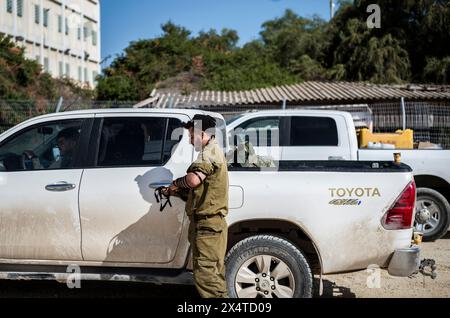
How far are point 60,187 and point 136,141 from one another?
0.76m

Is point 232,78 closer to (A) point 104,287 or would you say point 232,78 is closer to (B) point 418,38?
(B) point 418,38

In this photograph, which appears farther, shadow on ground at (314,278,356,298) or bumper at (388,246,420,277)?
shadow on ground at (314,278,356,298)

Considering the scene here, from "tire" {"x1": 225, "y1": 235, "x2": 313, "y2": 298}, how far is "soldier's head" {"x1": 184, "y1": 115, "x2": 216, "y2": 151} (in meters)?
0.88

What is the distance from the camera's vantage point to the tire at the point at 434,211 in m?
8.49

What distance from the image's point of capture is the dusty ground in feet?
18.8

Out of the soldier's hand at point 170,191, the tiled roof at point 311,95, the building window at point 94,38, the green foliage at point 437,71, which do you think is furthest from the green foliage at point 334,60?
the soldier's hand at point 170,191

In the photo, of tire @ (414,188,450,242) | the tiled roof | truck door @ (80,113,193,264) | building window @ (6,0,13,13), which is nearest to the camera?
truck door @ (80,113,193,264)

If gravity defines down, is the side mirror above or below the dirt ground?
above

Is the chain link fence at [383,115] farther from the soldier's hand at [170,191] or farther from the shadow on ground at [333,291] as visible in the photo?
the soldier's hand at [170,191]

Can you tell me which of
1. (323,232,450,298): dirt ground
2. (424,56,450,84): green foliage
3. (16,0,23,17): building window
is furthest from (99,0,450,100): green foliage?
(323,232,450,298): dirt ground

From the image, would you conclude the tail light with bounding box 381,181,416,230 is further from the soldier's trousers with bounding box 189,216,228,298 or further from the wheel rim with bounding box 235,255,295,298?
the soldier's trousers with bounding box 189,216,228,298

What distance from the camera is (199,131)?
4.50 m

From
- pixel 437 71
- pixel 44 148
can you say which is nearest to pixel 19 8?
pixel 437 71
